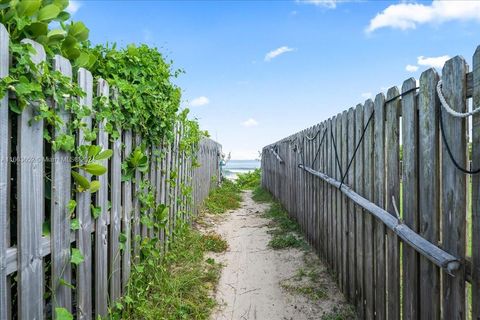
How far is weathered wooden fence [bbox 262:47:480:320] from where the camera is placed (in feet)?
5.12

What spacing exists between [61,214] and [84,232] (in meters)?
0.30

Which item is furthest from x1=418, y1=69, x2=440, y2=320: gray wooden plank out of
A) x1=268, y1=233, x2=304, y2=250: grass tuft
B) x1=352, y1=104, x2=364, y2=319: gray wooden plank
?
x1=268, y1=233, x2=304, y2=250: grass tuft

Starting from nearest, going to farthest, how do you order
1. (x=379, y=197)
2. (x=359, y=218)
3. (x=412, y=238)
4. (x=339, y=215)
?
(x=412, y=238) < (x=379, y=197) < (x=359, y=218) < (x=339, y=215)

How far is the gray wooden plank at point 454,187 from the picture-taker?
5.11ft

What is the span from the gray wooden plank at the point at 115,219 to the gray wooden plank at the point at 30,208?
834mm

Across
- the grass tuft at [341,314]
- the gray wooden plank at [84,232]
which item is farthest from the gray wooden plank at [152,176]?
the grass tuft at [341,314]

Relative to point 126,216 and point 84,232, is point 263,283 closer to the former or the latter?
point 126,216

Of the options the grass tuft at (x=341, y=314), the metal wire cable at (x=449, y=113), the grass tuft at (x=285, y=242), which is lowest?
the grass tuft at (x=341, y=314)

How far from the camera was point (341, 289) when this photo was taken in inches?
136

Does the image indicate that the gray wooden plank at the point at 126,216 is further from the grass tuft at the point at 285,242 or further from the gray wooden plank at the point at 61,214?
the grass tuft at the point at 285,242

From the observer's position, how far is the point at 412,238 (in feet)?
6.35

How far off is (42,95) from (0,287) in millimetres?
920

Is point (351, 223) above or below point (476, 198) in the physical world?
below

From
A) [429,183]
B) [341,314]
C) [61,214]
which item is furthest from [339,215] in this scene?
[61,214]
